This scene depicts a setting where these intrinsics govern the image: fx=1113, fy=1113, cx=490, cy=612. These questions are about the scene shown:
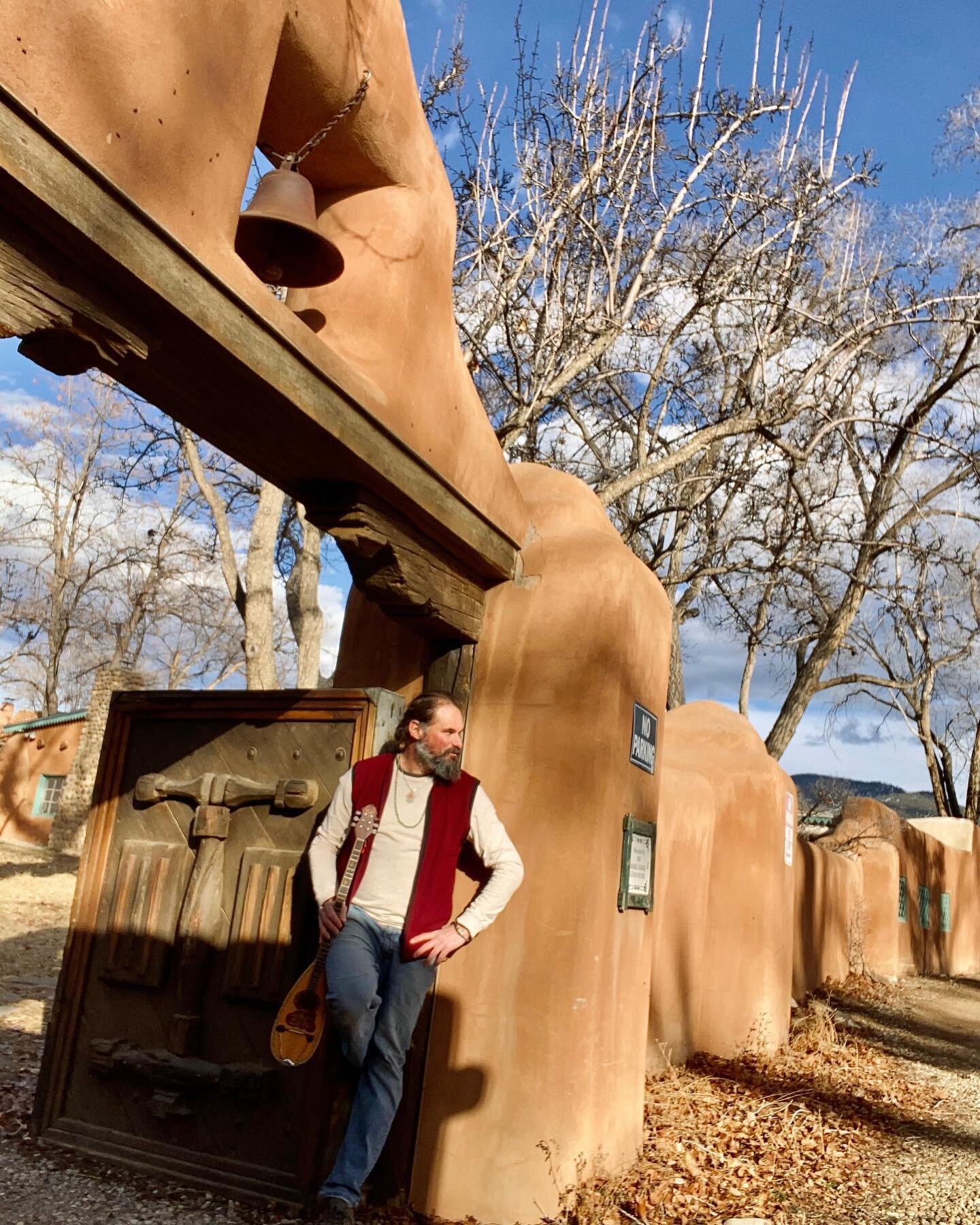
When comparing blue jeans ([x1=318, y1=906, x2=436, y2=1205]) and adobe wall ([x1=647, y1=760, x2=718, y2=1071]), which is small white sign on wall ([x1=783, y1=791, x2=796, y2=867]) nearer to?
adobe wall ([x1=647, y1=760, x2=718, y2=1071])

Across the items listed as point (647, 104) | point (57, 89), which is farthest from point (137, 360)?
point (647, 104)

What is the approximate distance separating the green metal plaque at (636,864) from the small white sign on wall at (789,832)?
179 inches

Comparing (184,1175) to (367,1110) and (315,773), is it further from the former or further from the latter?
(315,773)

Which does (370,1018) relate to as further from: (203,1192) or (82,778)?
(82,778)

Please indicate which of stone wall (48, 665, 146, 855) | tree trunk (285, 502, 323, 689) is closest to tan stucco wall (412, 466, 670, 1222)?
tree trunk (285, 502, 323, 689)

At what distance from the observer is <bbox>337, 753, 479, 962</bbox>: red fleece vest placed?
166 inches

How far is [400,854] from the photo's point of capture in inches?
167

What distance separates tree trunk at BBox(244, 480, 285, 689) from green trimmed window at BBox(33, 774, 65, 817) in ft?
72.1

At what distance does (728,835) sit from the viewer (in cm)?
972

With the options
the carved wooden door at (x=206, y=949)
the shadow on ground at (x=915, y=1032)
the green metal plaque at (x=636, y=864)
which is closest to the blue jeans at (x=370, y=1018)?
the carved wooden door at (x=206, y=949)

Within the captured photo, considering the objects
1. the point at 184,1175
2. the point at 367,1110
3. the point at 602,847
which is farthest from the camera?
the point at 602,847

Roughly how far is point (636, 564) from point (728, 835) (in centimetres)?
457

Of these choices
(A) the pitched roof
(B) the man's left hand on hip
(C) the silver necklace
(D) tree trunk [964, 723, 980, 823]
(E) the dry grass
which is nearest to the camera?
(B) the man's left hand on hip

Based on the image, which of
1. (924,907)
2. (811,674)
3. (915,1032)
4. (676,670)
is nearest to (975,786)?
(924,907)
